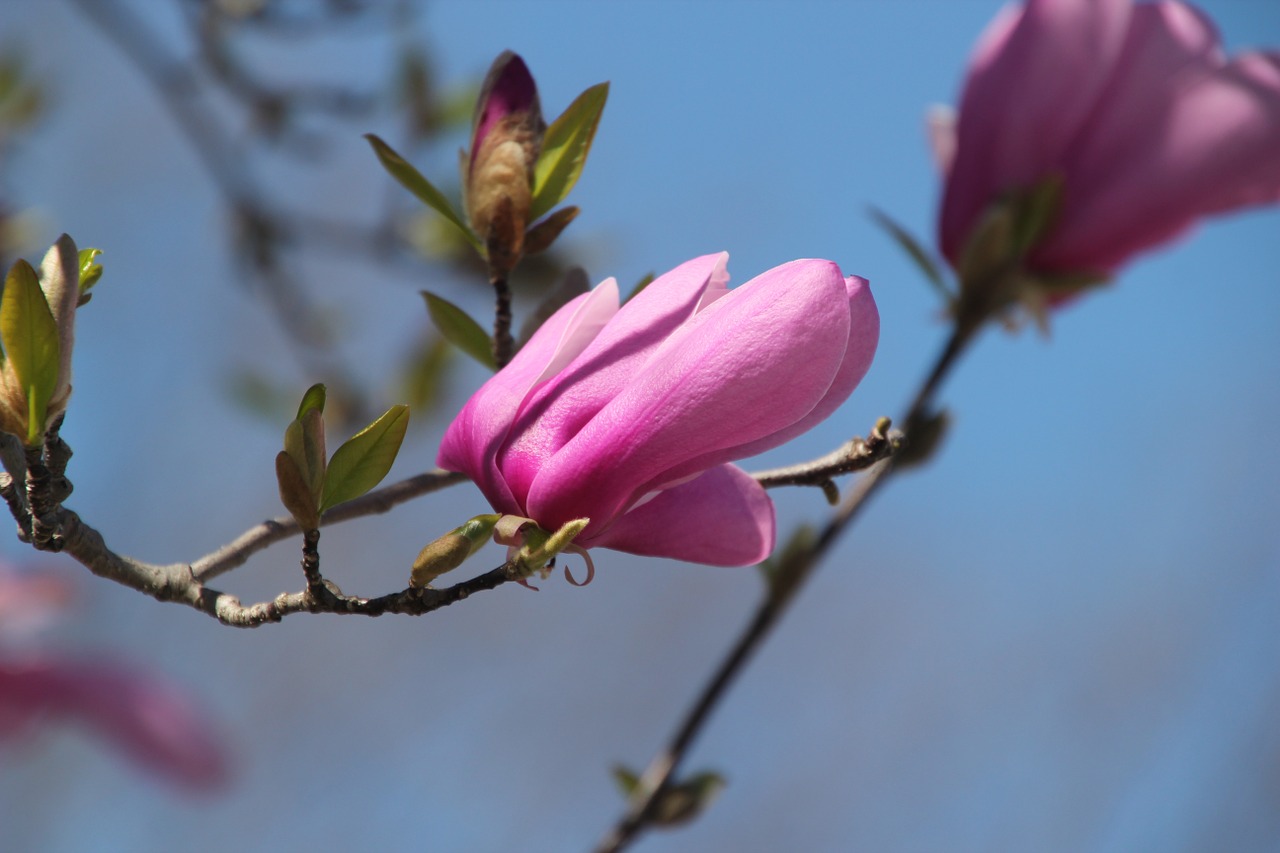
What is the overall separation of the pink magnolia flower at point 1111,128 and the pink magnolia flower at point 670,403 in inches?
16.8

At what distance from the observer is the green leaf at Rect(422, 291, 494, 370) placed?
582 mm

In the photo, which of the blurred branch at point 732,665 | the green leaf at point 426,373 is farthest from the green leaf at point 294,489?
the green leaf at point 426,373

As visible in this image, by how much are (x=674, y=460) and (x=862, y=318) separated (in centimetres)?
9

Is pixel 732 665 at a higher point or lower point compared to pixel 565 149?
lower

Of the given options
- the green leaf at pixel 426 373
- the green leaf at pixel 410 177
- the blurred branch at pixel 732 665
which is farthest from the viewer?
the green leaf at pixel 426 373

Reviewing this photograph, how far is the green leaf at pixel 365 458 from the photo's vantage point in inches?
18.5

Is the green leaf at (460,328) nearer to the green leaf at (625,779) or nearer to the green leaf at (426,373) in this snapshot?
the green leaf at (625,779)

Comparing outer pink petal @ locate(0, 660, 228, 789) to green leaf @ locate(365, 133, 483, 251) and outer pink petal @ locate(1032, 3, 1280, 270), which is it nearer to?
green leaf @ locate(365, 133, 483, 251)

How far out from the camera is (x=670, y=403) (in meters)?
0.43

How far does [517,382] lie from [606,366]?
40 mm

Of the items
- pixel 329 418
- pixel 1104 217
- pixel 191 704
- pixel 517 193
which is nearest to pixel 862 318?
pixel 517 193

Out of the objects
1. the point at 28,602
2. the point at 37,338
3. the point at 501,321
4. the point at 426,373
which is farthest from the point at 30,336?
the point at 426,373

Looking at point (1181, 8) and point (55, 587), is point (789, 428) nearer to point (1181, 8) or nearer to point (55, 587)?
point (1181, 8)

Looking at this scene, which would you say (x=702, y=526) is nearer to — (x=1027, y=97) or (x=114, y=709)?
(x=1027, y=97)
